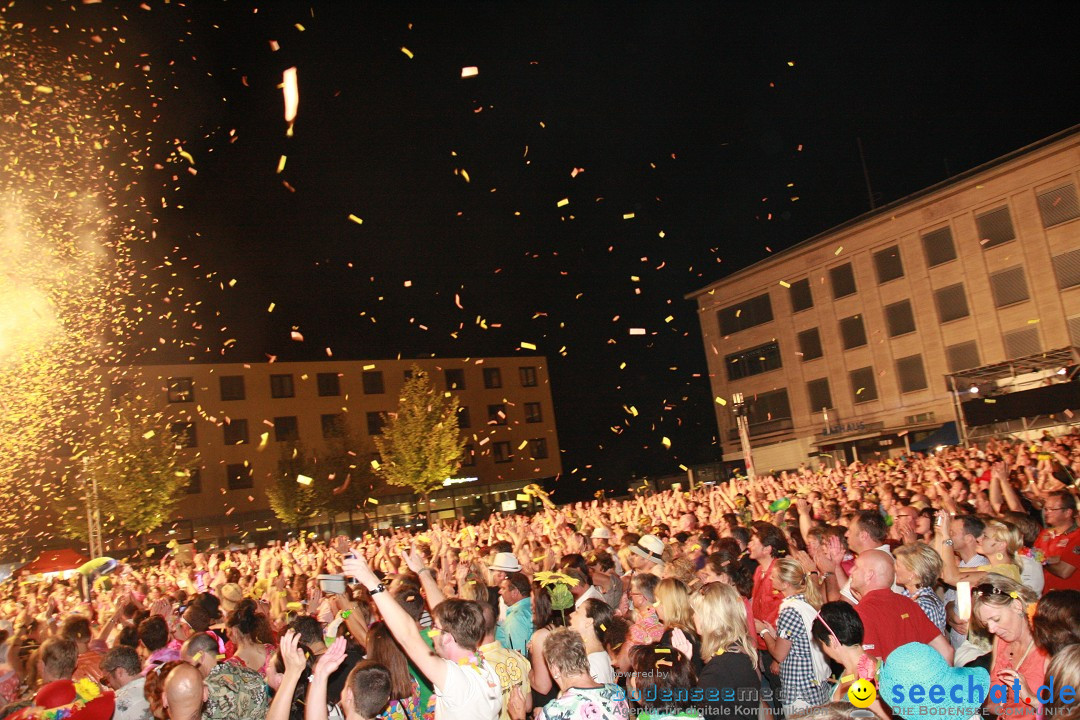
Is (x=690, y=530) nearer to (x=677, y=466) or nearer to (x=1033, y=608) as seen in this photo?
(x=1033, y=608)

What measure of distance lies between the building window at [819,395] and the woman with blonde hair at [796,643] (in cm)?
3927

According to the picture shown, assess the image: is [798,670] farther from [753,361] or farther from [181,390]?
[181,390]

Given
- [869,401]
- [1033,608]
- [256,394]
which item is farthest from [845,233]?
[1033,608]

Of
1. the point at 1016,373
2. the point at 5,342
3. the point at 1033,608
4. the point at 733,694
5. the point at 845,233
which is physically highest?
the point at 845,233

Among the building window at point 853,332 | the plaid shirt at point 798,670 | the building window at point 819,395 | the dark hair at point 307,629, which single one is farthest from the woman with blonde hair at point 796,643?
the building window at point 819,395

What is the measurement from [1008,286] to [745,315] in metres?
13.9

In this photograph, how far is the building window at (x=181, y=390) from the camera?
45.0 metres

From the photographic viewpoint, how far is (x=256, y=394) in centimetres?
4778

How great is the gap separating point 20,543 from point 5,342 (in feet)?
82.3

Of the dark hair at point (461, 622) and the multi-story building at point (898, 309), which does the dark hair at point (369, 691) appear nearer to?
the dark hair at point (461, 622)

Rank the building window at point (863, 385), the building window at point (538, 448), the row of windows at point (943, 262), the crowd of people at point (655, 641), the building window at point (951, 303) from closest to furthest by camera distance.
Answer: the crowd of people at point (655, 641)
the row of windows at point (943, 262)
the building window at point (951, 303)
the building window at point (863, 385)
the building window at point (538, 448)

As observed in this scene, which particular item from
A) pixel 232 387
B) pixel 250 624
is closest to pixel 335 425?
pixel 232 387

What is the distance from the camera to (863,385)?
41625 mm

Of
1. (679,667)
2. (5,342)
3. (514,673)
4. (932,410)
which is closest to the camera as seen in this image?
(679,667)
